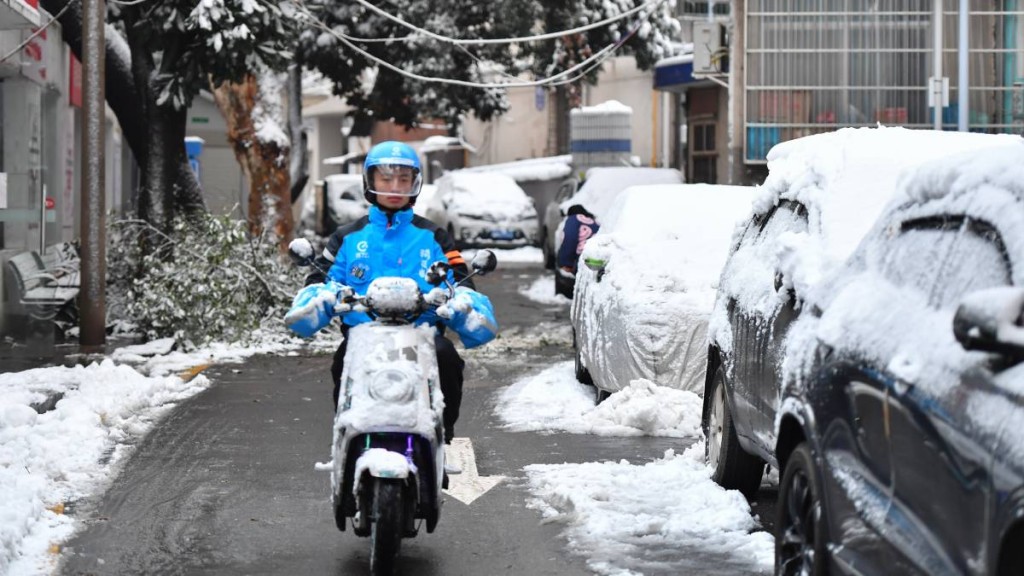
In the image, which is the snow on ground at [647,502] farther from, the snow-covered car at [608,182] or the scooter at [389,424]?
the snow-covered car at [608,182]

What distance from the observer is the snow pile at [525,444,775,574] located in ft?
23.5

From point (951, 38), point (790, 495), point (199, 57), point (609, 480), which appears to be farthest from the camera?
point (951, 38)

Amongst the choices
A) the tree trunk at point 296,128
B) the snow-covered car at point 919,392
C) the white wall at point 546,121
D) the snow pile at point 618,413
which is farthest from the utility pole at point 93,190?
the white wall at point 546,121

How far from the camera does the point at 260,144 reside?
24.0 meters

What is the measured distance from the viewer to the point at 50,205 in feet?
72.3

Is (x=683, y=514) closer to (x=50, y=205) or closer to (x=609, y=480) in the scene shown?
(x=609, y=480)

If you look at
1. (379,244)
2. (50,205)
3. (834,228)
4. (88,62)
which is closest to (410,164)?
(379,244)

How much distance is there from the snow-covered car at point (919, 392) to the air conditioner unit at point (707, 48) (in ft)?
60.6

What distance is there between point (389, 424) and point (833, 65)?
16.9m

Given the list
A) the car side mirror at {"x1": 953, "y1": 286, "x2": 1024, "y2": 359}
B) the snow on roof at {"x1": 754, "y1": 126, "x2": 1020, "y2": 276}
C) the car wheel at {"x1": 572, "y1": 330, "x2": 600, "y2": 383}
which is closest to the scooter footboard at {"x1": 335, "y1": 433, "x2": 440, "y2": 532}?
the snow on roof at {"x1": 754, "y1": 126, "x2": 1020, "y2": 276}

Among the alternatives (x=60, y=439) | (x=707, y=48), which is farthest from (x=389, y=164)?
(x=707, y=48)

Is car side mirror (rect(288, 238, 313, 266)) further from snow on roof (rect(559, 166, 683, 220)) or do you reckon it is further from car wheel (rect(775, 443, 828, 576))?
snow on roof (rect(559, 166, 683, 220))

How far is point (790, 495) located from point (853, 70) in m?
16.9

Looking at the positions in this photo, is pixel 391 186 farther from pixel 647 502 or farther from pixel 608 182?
pixel 608 182
